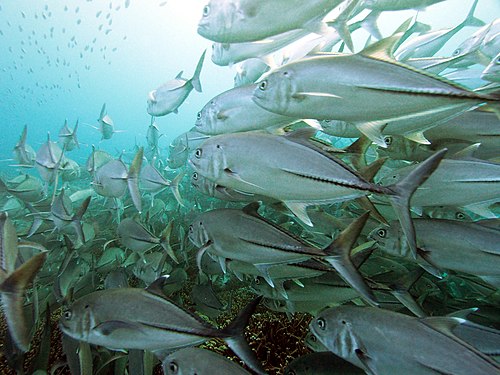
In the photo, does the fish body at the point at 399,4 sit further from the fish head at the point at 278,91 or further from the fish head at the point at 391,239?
the fish head at the point at 391,239

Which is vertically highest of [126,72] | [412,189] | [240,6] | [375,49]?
[240,6]

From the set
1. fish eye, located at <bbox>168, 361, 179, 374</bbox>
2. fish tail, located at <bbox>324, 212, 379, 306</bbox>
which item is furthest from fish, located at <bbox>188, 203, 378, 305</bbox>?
fish eye, located at <bbox>168, 361, 179, 374</bbox>

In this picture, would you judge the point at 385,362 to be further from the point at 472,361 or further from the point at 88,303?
the point at 88,303

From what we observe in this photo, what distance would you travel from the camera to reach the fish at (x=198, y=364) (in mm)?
1675

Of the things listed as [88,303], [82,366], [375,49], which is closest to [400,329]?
[375,49]

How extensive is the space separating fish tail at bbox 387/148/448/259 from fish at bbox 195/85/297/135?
0.92m

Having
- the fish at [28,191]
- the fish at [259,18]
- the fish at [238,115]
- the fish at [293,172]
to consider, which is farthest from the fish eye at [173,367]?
the fish at [28,191]

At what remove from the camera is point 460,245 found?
210cm

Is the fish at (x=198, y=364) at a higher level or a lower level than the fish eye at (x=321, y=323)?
lower

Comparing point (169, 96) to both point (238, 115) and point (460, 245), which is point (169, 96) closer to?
point (238, 115)

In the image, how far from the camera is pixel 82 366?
83.4 inches

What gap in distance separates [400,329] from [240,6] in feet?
6.71

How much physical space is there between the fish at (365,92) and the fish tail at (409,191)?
0.28m

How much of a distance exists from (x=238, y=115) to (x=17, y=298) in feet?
5.74
